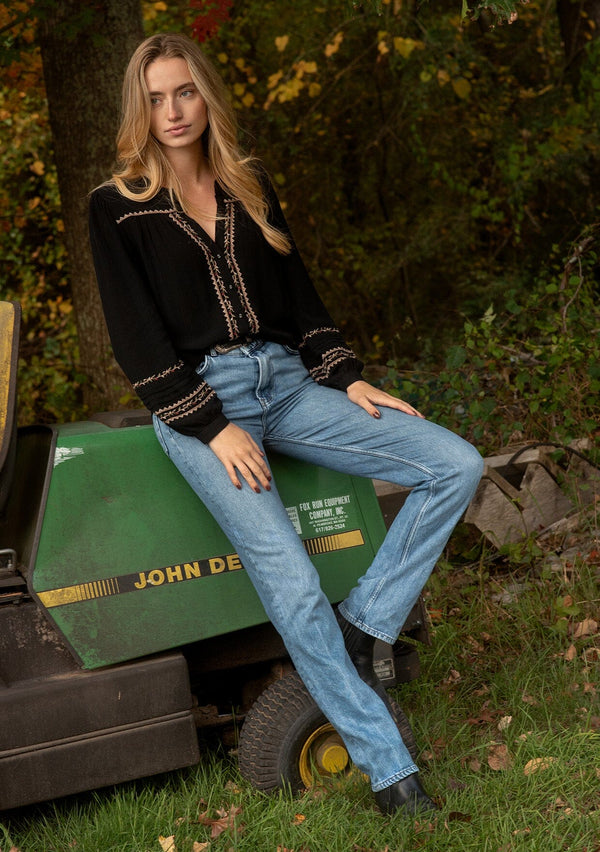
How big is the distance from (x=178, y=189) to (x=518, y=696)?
1.79 meters

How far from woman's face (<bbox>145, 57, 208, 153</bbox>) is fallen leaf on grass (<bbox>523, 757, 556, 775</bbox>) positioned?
1.81 metres

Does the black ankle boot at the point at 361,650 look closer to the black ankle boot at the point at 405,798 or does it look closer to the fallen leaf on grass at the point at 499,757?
the black ankle boot at the point at 405,798

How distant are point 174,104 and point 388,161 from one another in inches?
252

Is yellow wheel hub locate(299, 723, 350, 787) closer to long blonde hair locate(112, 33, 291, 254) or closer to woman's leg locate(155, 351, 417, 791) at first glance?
woman's leg locate(155, 351, 417, 791)

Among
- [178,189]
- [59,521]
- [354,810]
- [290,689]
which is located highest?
[178,189]

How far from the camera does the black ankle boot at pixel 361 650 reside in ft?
8.14

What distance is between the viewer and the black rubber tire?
2.53 metres

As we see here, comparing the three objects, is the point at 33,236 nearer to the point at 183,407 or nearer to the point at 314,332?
the point at 314,332

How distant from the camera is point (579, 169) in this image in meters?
6.84

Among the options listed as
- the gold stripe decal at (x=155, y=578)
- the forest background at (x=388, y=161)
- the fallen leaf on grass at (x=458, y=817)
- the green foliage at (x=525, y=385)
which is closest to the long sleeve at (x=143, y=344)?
the gold stripe decal at (x=155, y=578)

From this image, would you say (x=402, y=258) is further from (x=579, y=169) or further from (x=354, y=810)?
(x=354, y=810)

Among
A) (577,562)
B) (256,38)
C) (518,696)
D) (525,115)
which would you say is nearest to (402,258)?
(525,115)

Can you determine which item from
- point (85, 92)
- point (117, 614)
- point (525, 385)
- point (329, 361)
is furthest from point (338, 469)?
point (85, 92)

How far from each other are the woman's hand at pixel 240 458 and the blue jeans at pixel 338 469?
0.07ft
